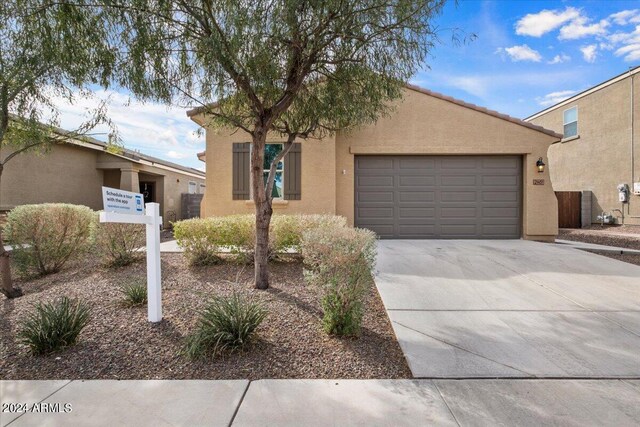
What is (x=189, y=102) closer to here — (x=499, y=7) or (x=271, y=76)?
(x=271, y=76)

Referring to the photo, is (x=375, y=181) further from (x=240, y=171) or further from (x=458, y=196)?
(x=240, y=171)

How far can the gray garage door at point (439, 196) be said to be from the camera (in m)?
10.1

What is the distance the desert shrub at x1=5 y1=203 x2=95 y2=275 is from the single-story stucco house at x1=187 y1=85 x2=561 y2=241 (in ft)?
10.6

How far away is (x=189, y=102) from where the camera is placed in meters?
5.12

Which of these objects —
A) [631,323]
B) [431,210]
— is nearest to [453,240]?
[431,210]

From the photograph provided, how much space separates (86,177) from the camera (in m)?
13.6

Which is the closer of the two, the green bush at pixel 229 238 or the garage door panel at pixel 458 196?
the green bush at pixel 229 238

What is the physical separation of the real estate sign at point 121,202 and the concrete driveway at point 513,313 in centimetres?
330

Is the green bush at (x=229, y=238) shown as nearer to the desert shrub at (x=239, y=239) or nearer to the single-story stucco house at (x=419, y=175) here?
the desert shrub at (x=239, y=239)

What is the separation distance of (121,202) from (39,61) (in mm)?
2508

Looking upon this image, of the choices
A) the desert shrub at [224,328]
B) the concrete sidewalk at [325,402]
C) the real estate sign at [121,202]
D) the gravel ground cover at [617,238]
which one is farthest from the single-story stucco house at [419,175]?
the concrete sidewalk at [325,402]

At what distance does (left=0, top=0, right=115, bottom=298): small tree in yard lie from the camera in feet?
12.8

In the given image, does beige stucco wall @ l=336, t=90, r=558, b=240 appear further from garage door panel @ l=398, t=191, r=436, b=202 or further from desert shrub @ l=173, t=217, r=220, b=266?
desert shrub @ l=173, t=217, r=220, b=266

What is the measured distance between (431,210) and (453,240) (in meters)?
→ 1.07
